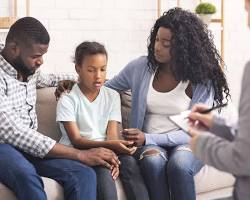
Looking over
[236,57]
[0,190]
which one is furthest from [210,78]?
[236,57]

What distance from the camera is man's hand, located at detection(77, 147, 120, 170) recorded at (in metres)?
1.88

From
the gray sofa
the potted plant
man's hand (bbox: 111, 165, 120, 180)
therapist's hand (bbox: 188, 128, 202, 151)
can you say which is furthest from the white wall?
therapist's hand (bbox: 188, 128, 202, 151)

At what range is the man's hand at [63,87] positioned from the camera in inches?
84.9

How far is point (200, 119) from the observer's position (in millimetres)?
1236

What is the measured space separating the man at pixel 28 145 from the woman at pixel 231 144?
0.69m

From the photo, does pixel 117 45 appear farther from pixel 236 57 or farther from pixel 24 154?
pixel 24 154

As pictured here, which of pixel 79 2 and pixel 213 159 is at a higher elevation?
pixel 79 2

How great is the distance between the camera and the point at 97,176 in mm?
1870

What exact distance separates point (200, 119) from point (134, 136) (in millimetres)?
799

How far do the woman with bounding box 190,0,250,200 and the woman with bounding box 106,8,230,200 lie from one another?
30.5 inches

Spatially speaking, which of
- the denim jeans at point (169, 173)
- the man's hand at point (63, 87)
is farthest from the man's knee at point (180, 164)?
the man's hand at point (63, 87)

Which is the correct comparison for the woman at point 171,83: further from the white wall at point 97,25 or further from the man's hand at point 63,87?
the white wall at point 97,25

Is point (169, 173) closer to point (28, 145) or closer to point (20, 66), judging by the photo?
point (28, 145)

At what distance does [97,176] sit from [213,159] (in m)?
0.80
